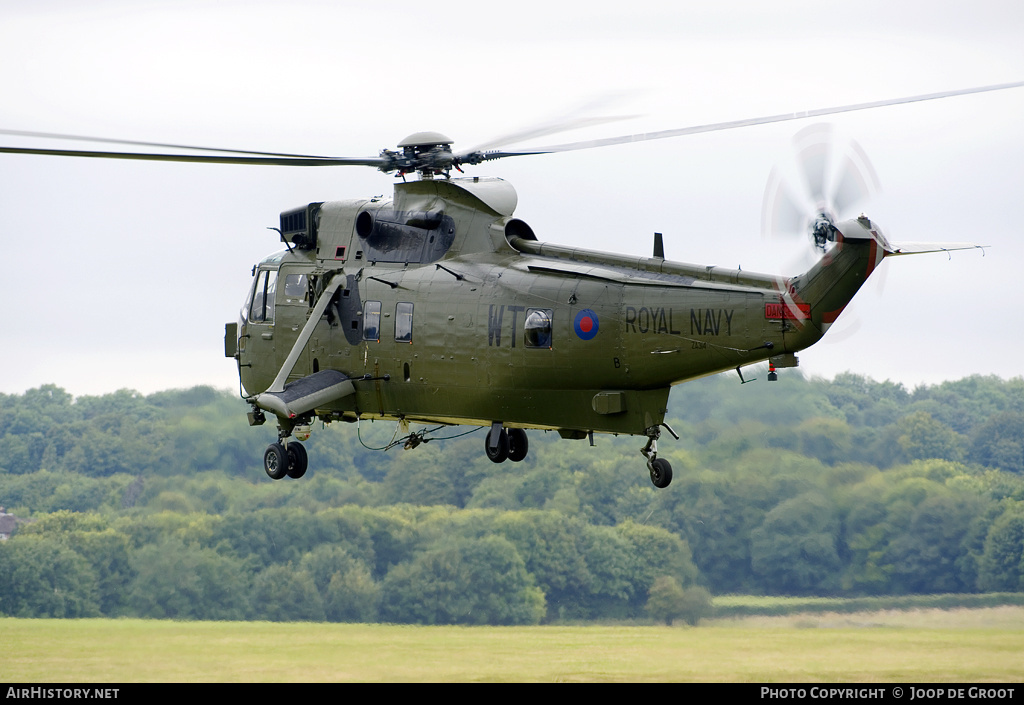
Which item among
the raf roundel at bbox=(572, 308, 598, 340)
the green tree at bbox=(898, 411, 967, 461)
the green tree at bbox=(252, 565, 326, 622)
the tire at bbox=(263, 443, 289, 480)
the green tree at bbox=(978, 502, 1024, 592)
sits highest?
the green tree at bbox=(898, 411, 967, 461)

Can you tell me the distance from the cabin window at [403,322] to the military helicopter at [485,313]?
3 centimetres

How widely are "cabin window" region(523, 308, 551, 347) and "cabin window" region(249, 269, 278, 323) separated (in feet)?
18.5

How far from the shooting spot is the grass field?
38.4 m

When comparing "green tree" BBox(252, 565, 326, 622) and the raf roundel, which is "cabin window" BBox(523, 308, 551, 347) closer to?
the raf roundel

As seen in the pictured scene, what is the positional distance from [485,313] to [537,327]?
976 mm

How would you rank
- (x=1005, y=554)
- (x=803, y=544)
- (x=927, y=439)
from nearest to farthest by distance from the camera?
(x=803, y=544) < (x=1005, y=554) < (x=927, y=439)

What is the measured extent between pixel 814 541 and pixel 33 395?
101ft

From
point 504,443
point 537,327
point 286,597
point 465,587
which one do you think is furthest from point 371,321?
point 286,597

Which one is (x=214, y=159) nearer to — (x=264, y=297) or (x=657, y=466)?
(x=264, y=297)

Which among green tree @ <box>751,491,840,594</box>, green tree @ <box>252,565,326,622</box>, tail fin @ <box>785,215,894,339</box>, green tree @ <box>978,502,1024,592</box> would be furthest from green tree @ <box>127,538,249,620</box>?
tail fin @ <box>785,215,894,339</box>

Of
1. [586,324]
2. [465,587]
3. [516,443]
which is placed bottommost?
[465,587]

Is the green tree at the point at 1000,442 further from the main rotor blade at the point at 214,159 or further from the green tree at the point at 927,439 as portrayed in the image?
the main rotor blade at the point at 214,159

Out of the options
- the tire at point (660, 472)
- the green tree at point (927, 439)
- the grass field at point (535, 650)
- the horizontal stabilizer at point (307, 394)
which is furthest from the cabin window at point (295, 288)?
the green tree at point (927, 439)

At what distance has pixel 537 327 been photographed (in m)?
18.5
